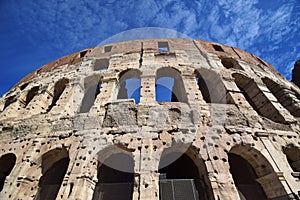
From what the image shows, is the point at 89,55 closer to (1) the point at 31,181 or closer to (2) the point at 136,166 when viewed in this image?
(1) the point at 31,181

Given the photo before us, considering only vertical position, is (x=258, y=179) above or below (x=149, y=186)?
above

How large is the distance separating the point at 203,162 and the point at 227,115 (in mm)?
2277

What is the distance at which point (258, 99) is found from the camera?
8.31 meters

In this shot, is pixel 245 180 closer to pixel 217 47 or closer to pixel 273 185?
pixel 273 185

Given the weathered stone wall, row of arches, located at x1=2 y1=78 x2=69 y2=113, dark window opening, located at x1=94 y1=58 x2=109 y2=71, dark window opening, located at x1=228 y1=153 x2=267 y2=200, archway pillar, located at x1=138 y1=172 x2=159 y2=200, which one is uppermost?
the weathered stone wall

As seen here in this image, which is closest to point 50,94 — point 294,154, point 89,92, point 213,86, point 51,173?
point 89,92

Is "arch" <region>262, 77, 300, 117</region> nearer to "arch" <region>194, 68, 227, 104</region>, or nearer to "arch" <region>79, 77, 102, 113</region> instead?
"arch" <region>194, 68, 227, 104</region>

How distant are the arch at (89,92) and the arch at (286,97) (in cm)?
956

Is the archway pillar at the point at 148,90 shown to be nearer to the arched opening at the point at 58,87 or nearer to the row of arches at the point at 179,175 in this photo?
the row of arches at the point at 179,175

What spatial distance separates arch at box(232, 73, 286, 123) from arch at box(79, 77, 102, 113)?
7.62 meters

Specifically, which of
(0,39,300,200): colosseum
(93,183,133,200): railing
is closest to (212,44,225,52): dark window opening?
(0,39,300,200): colosseum

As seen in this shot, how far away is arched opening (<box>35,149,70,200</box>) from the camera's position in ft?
18.2

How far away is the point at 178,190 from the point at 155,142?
4.94 ft

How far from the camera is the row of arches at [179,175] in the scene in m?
4.96
